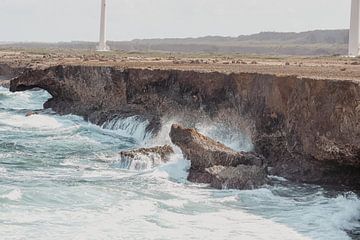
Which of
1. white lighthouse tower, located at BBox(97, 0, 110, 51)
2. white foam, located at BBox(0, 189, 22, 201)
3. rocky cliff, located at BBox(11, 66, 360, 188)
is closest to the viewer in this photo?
white foam, located at BBox(0, 189, 22, 201)

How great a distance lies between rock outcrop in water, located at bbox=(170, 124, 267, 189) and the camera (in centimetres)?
2175

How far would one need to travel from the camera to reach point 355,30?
69.9 m

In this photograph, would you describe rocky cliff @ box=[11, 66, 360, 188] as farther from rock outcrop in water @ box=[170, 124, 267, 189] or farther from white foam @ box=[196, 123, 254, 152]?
rock outcrop in water @ box=[170, 124, 267, 189]

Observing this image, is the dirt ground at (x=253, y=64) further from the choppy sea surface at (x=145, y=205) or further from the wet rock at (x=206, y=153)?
the choppy sea surface at (x=145, y=205)

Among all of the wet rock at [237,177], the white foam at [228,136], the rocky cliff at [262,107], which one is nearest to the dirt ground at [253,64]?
the rocky cliff at [262,107]

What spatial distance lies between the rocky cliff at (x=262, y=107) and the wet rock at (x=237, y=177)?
1591 mm

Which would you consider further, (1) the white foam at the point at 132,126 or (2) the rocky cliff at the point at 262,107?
(1) the white foam at the point at 132,126

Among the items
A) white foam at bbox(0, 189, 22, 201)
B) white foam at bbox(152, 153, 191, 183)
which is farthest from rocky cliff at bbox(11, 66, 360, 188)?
white foam at bbox(0, 189, 22, 201)

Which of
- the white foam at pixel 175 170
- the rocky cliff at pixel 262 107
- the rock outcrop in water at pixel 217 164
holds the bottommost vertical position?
the white foam at pixel 175 170

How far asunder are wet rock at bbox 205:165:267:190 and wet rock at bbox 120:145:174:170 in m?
3.41

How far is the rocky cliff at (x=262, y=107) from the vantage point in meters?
21.1

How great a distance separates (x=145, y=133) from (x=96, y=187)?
11.4 m

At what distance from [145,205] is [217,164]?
419 cm

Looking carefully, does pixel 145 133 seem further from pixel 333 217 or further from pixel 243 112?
pixel 333 217
